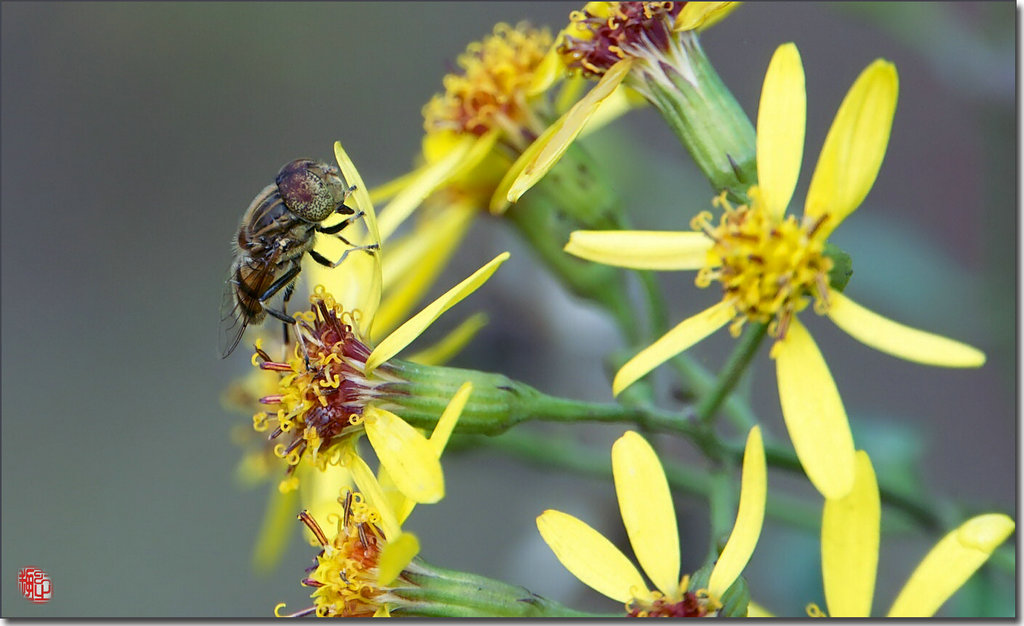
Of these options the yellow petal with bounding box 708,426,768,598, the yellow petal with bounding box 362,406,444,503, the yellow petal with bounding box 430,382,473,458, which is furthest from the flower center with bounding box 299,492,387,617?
the yellow petal with bounding box 708,426,768,598

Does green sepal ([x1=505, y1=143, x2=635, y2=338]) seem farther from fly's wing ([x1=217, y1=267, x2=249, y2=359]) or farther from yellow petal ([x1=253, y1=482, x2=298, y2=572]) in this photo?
yellow petal ([x1=253, y1=482, x2=298, y2=572])

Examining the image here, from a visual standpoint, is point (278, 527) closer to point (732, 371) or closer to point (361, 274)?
point (361, 274)

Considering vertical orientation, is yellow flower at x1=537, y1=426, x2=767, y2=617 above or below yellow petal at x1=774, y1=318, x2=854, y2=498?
below

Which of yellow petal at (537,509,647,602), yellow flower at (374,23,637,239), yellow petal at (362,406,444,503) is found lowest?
yellow petal at (537,509,647,602)

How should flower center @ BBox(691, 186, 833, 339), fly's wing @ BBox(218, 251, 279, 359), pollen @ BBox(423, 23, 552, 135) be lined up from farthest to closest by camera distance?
pollen @ BBox(423, 23, 552, 135)
fly's wing @ BBox(218, 251, 279, 359)
flower center @ BBox(691, 186, 833, 339)

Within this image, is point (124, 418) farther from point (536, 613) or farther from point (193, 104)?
point (536, 613)

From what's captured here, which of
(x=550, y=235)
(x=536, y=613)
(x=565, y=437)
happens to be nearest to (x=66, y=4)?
(x=550, y=235)

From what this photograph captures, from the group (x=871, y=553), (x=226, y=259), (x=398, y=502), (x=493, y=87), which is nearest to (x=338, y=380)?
(x=398, y=502)

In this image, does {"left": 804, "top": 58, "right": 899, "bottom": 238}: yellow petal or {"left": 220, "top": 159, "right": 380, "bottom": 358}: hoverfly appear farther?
{"left": 220, "top": 159, "right": 380, "bottom": 358}: hoverfly
